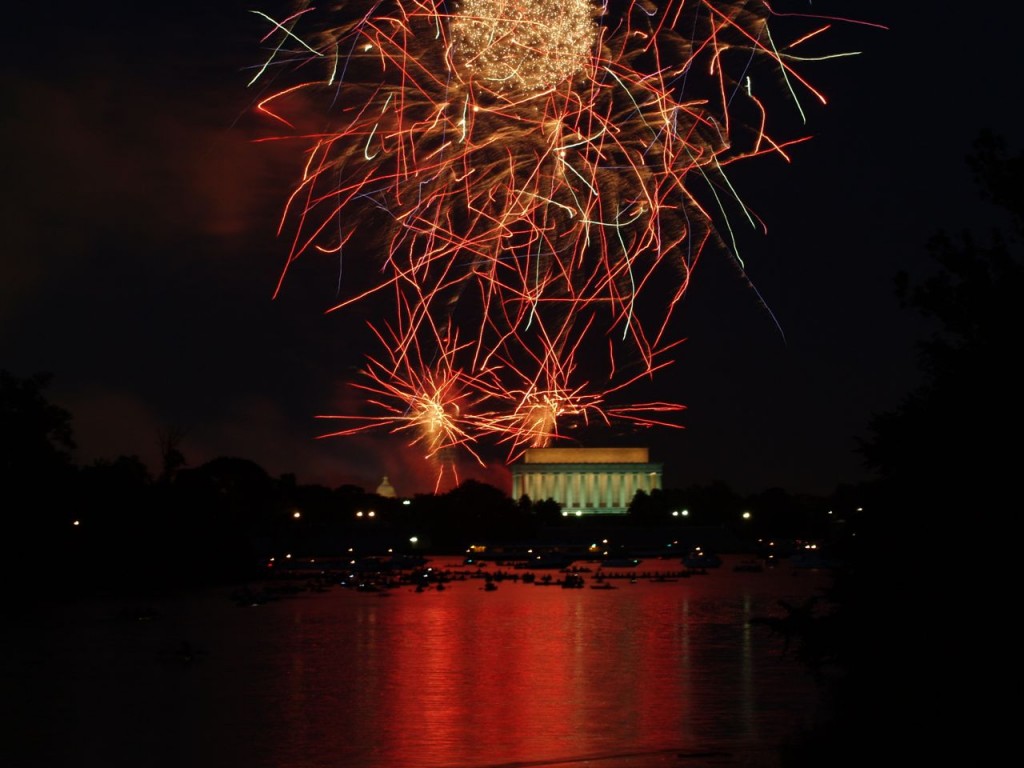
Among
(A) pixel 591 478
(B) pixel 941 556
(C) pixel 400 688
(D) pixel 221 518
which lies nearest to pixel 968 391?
(B) pixel 941 556

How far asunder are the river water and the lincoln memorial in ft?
330

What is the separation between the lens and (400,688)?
102ft

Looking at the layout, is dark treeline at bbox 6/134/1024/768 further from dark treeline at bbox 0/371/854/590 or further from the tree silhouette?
dark treeline at bbox 0/371/854/590

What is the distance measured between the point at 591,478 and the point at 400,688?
127 m

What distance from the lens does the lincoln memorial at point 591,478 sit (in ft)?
514

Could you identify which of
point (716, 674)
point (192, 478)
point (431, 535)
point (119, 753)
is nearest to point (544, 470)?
point (431, 535)

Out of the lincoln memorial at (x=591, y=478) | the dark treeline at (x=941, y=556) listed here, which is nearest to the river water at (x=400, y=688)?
the dark treeline at (x=941, y=556)

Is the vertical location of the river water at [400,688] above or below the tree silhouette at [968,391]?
below

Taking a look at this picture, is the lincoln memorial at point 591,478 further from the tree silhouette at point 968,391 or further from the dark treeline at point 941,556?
the tree silhouette at point 968,391

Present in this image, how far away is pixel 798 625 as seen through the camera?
21375 millimetres

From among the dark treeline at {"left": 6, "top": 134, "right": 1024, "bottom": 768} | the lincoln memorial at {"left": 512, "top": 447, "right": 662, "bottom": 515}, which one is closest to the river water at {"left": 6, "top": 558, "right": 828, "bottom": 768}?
the dark treeline at {"left": 6, "top": 134, "right": 1024, "bottom": 768}

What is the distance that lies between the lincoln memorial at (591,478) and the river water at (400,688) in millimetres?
100616

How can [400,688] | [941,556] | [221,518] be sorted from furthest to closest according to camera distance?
[221,518] < [400,688] < [941,556]

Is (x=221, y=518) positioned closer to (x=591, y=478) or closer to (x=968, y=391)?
(x=968, y=391)
